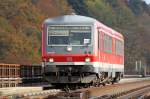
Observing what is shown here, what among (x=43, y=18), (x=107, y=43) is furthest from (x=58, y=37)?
(x=43, y=18)

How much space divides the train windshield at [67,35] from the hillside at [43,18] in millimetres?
47710

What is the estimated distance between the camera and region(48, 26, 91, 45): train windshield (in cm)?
2922

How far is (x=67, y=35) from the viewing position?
2934 centimetres

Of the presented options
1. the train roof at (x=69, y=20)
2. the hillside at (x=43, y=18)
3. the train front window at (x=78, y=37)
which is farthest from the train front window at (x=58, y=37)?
the hillside at (x=43, y=18)

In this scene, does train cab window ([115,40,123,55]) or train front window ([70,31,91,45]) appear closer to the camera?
train front window ([70,31,91,45])

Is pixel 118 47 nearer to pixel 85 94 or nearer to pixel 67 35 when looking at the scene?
pixel 67 35

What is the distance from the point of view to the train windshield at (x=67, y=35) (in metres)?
29.2

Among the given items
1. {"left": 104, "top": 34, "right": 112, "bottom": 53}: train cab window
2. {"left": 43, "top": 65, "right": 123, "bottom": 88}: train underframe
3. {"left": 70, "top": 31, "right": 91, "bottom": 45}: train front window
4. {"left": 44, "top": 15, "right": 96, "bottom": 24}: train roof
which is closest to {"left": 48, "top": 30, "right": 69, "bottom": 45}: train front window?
{"left": 70, "top": 31, "right": 91, "bottom": 45}: train front window

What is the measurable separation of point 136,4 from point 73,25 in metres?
168

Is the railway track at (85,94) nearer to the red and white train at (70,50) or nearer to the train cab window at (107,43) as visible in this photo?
the red and white train at (70,50)

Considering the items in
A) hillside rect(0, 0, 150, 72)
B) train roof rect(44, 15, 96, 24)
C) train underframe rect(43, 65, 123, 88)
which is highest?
hillside rect(0, 0, 150, 72)

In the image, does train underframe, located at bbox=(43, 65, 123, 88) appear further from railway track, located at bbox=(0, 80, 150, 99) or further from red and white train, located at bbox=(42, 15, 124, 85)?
railway track, located at bbox=(0, 80, 150, 99)

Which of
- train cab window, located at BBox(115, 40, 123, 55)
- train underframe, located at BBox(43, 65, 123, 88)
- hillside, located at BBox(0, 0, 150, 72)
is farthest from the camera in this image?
hillside, located at BBox(0, 0, 150, 72)

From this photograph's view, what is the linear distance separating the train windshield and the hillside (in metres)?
47.7
